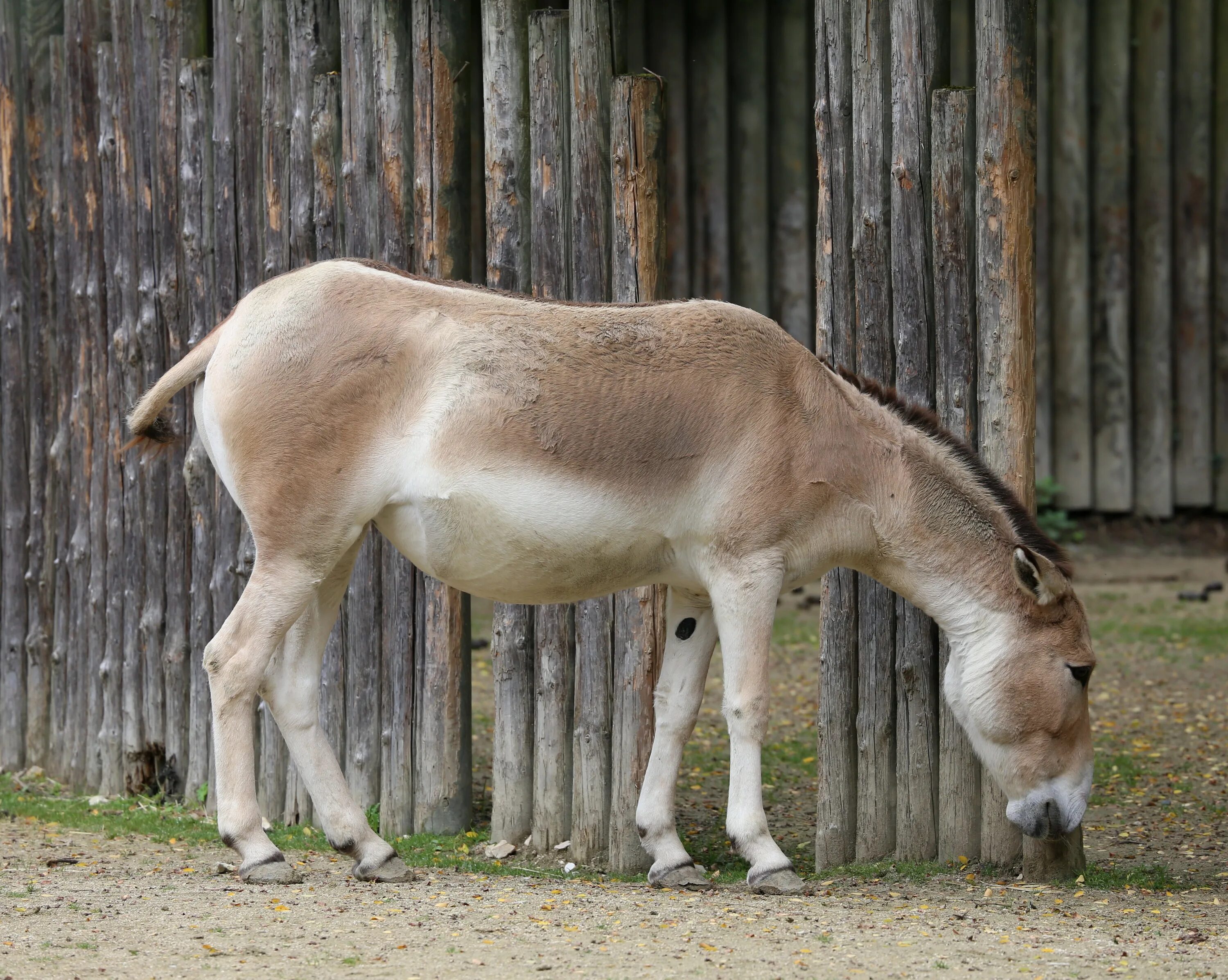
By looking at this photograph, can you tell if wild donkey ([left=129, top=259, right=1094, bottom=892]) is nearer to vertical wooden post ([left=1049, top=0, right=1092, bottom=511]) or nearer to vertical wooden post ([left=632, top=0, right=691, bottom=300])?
vertical wooden post ([left=632, top=0, right=691, bottom=300])

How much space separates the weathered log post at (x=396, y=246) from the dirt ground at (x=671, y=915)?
19.3 inches

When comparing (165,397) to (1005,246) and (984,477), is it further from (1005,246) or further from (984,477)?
(1005,246)

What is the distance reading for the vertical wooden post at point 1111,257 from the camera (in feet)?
Answer: 40.3

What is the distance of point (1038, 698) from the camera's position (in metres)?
4.87

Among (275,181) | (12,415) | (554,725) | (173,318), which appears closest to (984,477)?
(554,725)

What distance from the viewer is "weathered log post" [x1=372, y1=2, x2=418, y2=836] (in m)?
6.04

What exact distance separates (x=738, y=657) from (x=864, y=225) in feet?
5.33

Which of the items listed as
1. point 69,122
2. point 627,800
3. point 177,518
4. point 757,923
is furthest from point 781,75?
point 757,923

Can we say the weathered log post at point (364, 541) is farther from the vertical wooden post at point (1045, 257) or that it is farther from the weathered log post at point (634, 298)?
the vertical wooden post at point (1045, 257)

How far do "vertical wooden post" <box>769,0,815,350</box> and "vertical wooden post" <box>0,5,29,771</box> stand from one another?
21.7 feet

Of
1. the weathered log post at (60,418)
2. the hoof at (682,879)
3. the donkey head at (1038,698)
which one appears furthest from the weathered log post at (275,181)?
the donkey head at (1038,698)

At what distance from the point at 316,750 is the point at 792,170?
28.2ft

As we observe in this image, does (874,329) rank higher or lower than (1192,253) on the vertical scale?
lower

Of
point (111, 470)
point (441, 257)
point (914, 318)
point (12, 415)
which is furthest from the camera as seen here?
point (12, 415)
